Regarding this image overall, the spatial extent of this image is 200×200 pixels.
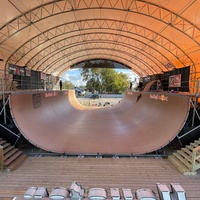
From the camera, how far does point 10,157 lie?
4.87 meters

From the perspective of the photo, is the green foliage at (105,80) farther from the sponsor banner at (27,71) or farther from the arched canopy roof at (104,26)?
the sponsor banner at (27,71)

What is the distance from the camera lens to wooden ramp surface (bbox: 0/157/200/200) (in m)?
3.67

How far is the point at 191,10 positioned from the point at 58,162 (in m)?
9.22

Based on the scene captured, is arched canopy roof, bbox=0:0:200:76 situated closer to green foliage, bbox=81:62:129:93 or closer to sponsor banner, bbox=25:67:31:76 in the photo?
sponsor banner, bbox=25:67:31:76

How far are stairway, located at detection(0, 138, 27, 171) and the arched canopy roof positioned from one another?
22.6ft

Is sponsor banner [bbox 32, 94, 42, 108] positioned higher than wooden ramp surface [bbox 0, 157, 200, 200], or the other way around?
sponsor banner [bbox 32, 94, 42, 108]

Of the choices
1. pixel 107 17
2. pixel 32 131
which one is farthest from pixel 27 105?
pixel 107 17

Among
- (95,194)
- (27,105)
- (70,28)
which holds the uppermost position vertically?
(70,28)

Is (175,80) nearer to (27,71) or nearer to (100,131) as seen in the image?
(100,131)

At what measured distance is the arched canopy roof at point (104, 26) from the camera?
8531 mm

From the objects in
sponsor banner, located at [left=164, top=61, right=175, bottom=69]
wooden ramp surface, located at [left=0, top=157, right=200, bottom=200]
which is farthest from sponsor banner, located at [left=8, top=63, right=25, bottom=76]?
sponsor banner, located at [left=164, top=61, right=175, bottom=69]

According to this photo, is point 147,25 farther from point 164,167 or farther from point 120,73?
point 120,73

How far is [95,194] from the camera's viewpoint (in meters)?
1.80

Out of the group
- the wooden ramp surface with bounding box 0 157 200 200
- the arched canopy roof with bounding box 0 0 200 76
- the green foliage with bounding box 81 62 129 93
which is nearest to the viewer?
the wooden ramp surface with bounding box 0 157 200 200
